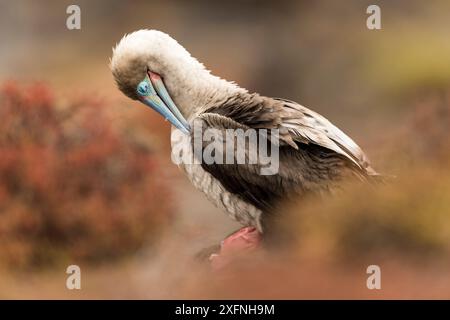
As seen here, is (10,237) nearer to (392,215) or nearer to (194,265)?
(194,265)

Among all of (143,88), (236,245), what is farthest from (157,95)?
(236,245)

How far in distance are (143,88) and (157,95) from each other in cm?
6

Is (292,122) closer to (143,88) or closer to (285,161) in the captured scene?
(285,161)

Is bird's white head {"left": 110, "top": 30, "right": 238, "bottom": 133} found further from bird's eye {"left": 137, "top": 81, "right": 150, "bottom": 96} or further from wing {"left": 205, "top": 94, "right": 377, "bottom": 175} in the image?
wing {"left": 205, "top": 94, "right": 377, "bottom": 175}

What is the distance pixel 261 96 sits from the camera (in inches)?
122

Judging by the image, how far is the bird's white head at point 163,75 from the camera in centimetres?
311

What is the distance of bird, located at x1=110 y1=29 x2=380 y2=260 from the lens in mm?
2963

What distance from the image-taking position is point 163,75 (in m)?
3.16

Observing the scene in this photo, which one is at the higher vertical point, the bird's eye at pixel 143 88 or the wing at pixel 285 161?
the bird's eye at pixel 143 88

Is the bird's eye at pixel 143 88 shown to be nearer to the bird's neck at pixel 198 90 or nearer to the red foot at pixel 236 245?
the bird's neck at pixel 198 90

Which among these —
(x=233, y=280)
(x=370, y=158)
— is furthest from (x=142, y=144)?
(x=370, y=158)

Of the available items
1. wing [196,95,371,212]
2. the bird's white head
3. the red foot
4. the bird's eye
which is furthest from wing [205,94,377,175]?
the red foot

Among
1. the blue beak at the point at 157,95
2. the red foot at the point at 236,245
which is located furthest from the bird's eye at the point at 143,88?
the red foot at the point at 236,245

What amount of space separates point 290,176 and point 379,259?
0.45 m
